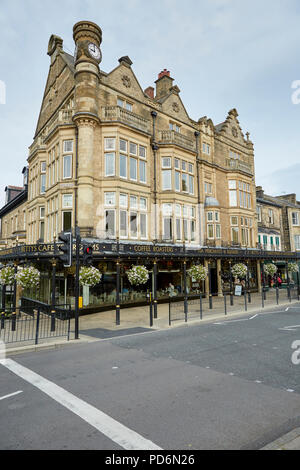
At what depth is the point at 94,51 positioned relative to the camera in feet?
67.2

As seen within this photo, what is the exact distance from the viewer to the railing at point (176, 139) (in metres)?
24.0

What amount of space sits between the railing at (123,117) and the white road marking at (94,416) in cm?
1759

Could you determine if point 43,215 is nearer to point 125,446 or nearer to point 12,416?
point 12,416

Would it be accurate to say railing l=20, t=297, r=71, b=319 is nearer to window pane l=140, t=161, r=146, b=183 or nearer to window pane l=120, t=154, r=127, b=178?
window pane l=120, t=154, r=127, b=178

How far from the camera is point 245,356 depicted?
8367 millimetres

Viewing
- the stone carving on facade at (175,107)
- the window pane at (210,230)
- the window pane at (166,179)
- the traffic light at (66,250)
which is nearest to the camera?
the traffic light at (66,250)

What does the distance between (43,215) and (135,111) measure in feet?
36.1

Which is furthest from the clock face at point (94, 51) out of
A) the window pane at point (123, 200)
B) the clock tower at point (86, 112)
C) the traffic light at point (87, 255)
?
the traffic light at point (87, 255)

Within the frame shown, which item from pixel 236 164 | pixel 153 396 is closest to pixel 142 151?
pixel 236 164

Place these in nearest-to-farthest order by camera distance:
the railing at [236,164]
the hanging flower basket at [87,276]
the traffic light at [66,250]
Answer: the traffic light at [66,250] → the hanging flower basket at [87,276] → the railing at [236,164]

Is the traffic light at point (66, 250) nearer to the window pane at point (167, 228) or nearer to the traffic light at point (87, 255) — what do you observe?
the traffic light at point (87, 255)

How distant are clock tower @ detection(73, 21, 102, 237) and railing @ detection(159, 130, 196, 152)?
6.33 metres

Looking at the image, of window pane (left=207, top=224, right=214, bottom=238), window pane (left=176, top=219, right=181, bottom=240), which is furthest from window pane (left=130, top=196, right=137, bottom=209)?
window pane (left=207, top=224, right=214, bottom=238)
